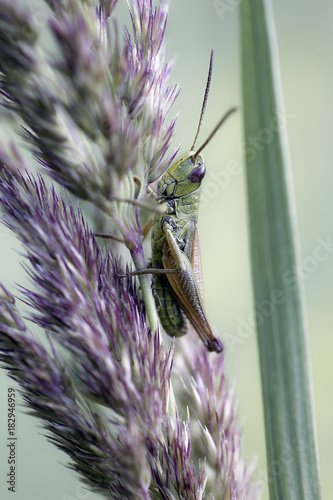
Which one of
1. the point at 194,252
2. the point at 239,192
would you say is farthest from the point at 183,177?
the point at 239,192

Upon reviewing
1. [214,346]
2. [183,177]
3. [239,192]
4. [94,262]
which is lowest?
[214,346]

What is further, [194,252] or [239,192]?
[239,192]

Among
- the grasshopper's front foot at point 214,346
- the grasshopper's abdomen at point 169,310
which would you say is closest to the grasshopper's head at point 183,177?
the grasshopper's abdomen at point 169,310

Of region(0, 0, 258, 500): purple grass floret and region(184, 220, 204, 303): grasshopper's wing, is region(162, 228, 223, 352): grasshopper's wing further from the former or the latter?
region(0, 0, 258, 500): purple grass floret

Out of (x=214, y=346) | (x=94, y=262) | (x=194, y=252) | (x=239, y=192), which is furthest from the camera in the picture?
(x=239, y=192)

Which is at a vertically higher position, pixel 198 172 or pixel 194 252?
pixel 198 172

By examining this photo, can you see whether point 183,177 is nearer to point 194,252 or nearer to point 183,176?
point 183,176

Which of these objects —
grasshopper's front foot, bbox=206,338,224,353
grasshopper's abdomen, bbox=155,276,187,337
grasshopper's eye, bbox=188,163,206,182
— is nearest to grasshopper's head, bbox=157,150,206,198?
grasshopper's eye, bbox=188,163,206,182

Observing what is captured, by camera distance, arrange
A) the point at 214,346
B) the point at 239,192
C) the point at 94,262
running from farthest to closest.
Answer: the point at 239,192
the point at 214,346
the point at 94,262
